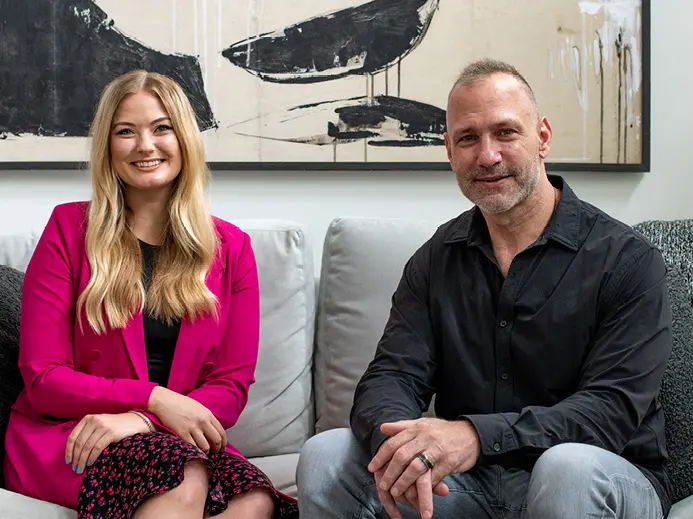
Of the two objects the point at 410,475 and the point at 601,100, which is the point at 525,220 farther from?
the point at 601,100

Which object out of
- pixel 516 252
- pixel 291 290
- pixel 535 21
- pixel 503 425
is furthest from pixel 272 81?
pixel 503 425

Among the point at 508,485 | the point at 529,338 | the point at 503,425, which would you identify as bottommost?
the point at 508,485

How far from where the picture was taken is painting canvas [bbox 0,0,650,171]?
7.78 feet

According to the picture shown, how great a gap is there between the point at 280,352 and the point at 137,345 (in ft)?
1.55

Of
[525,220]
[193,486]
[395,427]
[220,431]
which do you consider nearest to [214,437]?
[220,431]

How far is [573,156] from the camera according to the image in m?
2.55

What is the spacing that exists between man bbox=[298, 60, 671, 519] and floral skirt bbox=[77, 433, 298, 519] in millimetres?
181

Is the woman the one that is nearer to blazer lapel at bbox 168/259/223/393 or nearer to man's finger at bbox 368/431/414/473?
blazer lapel at bbox 168/259/223/393

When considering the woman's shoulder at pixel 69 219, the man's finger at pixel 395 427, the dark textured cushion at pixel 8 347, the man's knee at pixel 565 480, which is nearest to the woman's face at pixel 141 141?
the woman's shoulder at pixel 69 219

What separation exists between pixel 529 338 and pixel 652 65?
136 centimetres

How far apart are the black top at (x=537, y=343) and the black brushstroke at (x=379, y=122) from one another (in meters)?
0.74

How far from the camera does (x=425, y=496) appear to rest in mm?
1373

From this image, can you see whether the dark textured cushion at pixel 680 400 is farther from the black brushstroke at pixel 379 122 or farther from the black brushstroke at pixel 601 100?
the black brushstroke at pixel 379 122

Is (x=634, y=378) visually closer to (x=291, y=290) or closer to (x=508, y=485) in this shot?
(x=508, y=485)
